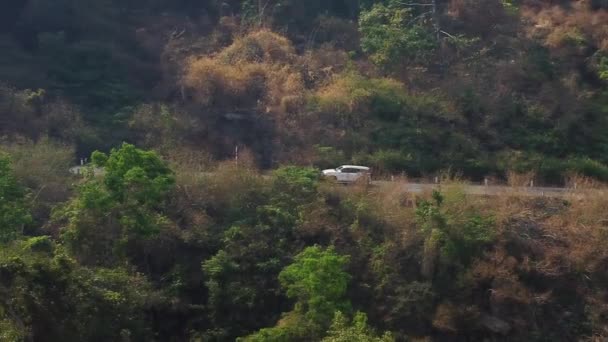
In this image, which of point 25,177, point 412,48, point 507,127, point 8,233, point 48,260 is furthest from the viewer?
point 412,48

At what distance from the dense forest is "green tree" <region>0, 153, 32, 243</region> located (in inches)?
2.3

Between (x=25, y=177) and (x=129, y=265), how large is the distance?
5.85 m

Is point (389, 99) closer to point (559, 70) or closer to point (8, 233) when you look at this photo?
point (559, 70)

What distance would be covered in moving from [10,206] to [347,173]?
10.8 metres

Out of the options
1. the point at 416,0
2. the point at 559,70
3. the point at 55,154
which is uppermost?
the point at 416,0

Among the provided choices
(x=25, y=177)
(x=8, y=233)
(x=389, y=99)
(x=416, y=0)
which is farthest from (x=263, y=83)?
(x=8, y=233)

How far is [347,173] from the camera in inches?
1147

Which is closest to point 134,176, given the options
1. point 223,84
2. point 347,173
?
point 347,173

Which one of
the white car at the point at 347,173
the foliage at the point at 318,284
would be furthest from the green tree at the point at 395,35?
the foliage at the point at 318,284

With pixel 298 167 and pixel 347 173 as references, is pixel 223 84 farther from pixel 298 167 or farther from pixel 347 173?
pixel 347 173

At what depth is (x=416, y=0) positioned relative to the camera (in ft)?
126

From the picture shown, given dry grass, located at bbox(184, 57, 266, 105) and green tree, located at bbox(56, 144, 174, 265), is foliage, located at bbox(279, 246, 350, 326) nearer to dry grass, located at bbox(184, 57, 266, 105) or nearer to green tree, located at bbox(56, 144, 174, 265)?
green tree, located at bbox(56, 144, 174, 265)

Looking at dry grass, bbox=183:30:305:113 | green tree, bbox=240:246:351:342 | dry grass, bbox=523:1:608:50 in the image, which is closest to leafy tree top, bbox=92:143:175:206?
green tree, bbox=240:246:351:342

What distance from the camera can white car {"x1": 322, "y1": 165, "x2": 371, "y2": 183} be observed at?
28734 millimetres
